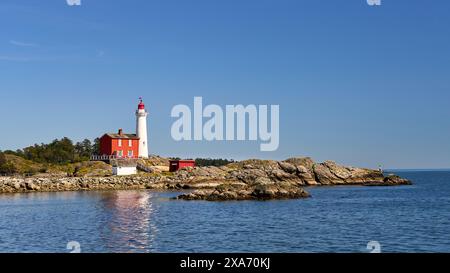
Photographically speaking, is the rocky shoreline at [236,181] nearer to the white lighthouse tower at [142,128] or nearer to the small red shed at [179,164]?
the small red shed at [179,164]

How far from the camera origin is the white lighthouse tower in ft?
338

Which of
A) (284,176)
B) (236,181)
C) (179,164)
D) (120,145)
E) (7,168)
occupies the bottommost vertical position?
(236,181)

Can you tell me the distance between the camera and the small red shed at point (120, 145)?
9856 cm

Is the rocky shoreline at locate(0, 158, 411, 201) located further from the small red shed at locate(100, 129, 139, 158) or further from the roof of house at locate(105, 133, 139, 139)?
the roof of house at locate(105, 133, 139, 139)

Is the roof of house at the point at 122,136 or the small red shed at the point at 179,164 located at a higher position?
the roof of house at the point at 122,136

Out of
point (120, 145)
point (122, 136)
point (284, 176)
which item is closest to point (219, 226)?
point (284, 176)

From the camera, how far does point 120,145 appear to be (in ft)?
326

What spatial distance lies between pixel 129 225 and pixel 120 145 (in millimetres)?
61516

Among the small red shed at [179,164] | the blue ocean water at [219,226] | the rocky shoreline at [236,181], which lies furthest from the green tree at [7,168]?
the blue ocean water at [219,226]

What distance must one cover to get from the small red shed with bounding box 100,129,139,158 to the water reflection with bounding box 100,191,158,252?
127 ft

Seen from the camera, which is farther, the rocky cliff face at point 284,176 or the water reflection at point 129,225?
the rocky cliff face at point 284,176

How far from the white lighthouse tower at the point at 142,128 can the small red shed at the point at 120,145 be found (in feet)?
3.50

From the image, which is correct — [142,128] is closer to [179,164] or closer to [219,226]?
[179,164]
